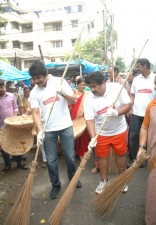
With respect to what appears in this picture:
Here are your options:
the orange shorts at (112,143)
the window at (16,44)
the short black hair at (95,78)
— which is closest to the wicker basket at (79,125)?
the orange shorts at (112,143)

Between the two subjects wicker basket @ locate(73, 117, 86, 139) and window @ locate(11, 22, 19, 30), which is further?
window @ locate(11, 22, 19, 30)

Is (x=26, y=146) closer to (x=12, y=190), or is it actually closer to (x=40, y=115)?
(x=12, y=190)

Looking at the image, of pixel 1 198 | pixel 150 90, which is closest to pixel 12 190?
pixel 1 198

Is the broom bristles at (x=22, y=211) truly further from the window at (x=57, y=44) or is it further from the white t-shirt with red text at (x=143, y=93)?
the window at (x=57, y=44)

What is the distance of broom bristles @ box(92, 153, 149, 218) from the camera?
6.64 feet

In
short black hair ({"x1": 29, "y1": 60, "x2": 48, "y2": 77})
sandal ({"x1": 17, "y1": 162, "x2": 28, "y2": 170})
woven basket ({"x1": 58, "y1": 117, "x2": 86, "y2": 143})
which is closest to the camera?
short black hair ({"x1": 29, "y1": 60, "x2": 48, "y2": 77})

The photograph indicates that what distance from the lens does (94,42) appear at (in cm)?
2586

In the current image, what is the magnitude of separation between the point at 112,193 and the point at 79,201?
68 centimetres

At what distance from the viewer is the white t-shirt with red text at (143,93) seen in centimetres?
323

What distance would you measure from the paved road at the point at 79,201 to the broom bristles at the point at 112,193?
0.13m

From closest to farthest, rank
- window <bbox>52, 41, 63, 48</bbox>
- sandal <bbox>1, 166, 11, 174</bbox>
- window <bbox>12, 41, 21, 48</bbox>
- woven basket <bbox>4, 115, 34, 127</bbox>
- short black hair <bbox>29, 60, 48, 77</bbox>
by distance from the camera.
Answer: short black hair <bbox>29, 60, 48, 77</bbox>, woven basket <bbox>4, 115, 34, 127</bbox>, sandal <bbox>1, 166, 11, 174</bbox>, window <bbox>52, 41, 63, 48</bbox>, window <bbox>12, 41, 21, 48</bbox>

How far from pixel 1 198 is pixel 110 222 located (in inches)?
61.7

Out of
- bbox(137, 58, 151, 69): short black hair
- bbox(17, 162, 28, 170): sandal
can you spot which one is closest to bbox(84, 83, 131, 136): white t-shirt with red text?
bbox(137, 58, 151, 69): short black hair

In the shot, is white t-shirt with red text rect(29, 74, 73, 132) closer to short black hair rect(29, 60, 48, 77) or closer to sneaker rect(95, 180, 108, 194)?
short black hair rect(29, 60, 48, 77)
